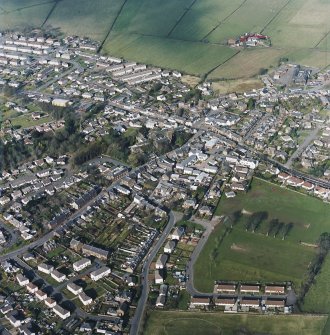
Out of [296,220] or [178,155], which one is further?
[178,155]

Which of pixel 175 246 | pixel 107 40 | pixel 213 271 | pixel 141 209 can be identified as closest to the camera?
pixel 213 271

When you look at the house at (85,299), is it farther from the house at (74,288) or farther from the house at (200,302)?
the house at (200,302)

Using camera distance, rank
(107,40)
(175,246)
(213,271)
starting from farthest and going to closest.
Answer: (107,40)
(175,246)
(213,271)

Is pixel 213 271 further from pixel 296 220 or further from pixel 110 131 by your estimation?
pixel 110 131

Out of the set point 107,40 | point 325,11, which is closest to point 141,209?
point 107,40

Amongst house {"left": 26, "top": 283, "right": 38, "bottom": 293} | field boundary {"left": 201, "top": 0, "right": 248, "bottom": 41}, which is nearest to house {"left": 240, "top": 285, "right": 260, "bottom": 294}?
house {"left": 26, "top": 283, "right": 38, "bottom": 293}
